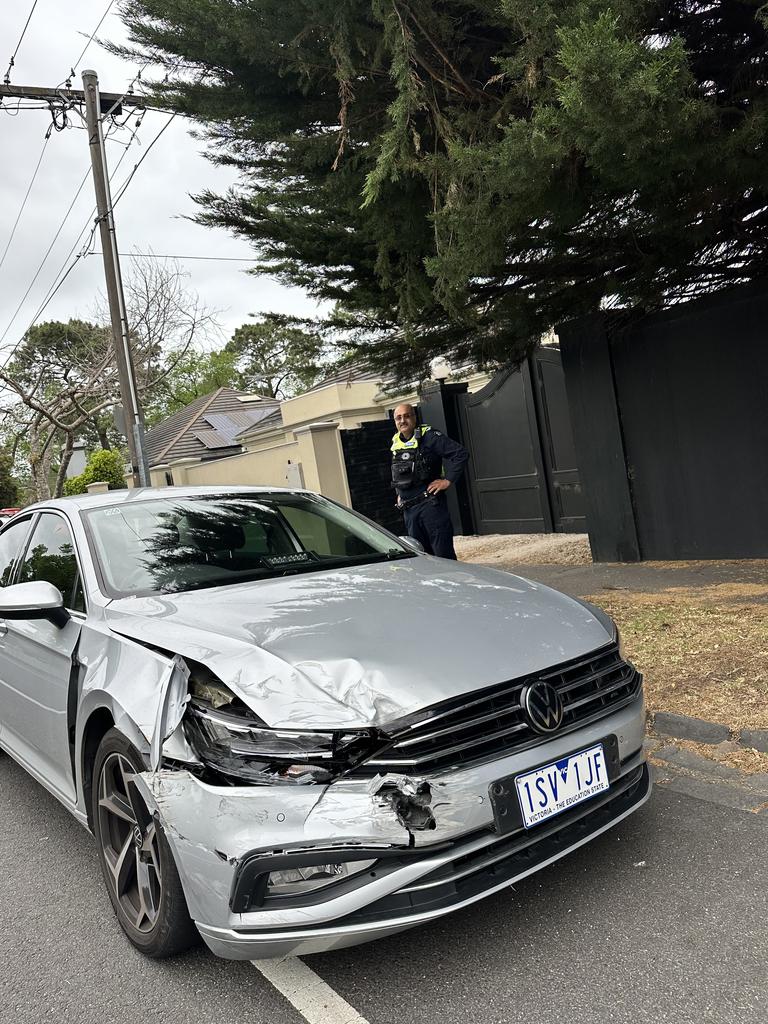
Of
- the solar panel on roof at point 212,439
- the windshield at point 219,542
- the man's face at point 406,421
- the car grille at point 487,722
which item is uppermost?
the solar panel on roof at point 212,439

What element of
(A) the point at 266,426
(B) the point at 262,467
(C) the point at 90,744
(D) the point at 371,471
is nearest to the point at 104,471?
(A) the point at 266,426

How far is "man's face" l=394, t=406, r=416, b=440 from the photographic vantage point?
7.73 m

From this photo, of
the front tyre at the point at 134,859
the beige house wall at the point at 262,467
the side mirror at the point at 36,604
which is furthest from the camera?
the beige house wall at the point at 262,467

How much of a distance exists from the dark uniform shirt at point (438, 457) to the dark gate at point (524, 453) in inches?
107

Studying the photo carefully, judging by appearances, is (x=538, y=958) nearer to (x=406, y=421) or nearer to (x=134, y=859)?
(x=134, y=859)

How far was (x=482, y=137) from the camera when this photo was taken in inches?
194

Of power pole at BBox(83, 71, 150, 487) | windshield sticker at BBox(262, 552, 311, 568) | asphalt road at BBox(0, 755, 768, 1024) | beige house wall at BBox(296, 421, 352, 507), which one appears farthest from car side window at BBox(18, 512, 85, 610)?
power pole at BBox(83, 71, 150, 487)

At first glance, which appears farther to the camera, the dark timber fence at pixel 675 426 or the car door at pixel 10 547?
the dark timber fence at pixel 675 426

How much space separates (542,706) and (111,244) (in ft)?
47.1

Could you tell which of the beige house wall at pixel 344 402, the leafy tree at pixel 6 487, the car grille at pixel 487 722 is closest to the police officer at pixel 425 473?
the car grille at pixel 487 722

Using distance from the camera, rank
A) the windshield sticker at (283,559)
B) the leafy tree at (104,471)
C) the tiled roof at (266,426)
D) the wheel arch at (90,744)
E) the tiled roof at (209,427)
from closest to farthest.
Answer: the wheel arch at (90,744)
the windshield sticker at (283,559)
the tiled roof at (266,426)
the leafy tree at (104,471)
the tiled roof at (209,427)

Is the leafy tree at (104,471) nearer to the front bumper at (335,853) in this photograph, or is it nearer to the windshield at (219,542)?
the windshield at (219,542)

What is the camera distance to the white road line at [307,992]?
239cm

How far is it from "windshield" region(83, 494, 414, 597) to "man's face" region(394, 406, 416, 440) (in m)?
3.26
